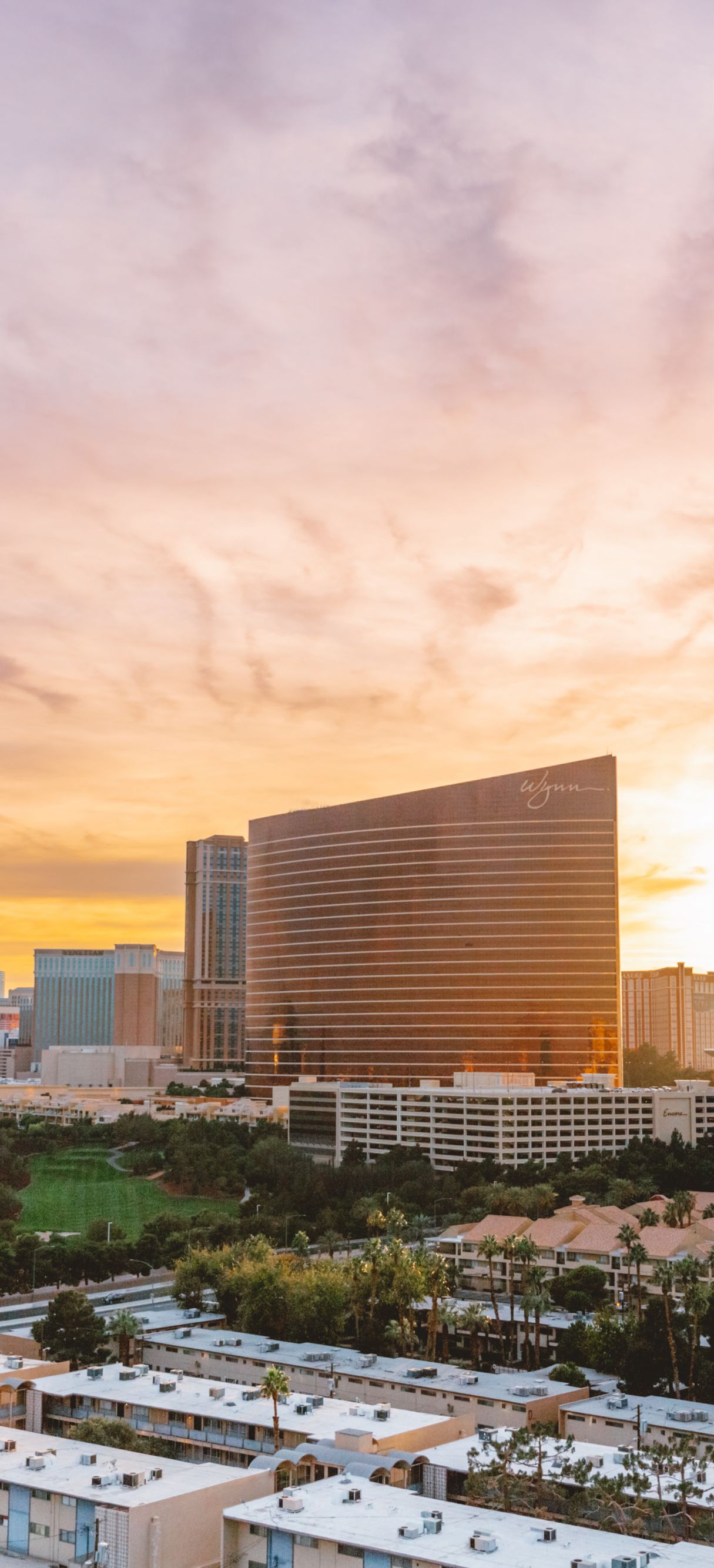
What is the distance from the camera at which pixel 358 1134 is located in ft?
520

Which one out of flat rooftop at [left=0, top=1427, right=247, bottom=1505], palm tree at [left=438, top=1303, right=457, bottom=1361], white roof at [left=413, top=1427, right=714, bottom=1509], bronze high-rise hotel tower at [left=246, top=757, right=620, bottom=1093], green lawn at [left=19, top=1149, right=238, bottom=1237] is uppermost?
bronze high-rise hotel tower at [left=246, top=757, right=620, bottom=1093]

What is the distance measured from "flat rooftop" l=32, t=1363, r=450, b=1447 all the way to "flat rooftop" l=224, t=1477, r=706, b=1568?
7738mm

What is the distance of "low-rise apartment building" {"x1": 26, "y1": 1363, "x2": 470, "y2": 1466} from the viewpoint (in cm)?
4988

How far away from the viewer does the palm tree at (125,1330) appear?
212 ft

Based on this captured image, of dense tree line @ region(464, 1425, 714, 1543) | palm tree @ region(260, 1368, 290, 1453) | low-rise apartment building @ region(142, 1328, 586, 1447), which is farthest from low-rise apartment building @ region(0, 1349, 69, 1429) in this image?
dense tree line @ region(464, 1425, 714, 1543)

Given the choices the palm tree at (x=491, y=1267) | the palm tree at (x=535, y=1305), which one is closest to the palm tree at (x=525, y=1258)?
the palm tree at (x=535, y=1305)

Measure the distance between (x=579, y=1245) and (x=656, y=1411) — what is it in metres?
32.4

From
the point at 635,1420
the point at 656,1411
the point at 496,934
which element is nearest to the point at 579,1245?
the point at 656,1411

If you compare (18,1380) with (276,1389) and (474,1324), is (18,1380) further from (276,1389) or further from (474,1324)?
(474,1324)

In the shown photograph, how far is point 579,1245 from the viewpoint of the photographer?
292 ft

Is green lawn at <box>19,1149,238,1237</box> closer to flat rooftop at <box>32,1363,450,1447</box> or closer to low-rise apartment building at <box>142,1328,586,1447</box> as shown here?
low-rise apartment building at <box>142,1328,586,1447</box>

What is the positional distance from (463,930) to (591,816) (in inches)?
853

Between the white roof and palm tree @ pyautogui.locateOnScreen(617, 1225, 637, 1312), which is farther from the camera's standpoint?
palm tree @ pyautogui.locateOnScreen(617, 1225, 637, 1312)

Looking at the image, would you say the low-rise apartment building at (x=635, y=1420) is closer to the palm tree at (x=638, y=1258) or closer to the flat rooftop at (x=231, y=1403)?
the flat rooftop at (x=231, y=1403)
